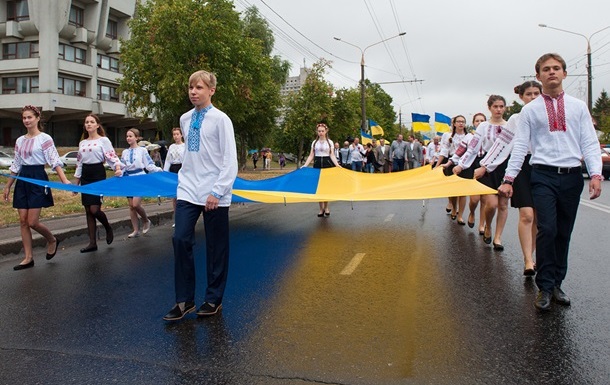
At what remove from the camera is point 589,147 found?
4547 mm

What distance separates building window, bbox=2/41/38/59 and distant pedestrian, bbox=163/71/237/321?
1846 inches

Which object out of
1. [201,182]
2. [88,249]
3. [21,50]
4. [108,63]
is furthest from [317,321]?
[108,63]

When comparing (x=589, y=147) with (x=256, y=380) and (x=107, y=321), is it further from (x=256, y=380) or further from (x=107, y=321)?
(x=107, y=321)

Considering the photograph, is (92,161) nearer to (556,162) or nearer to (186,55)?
(556,162)

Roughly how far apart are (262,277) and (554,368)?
332 centimetres

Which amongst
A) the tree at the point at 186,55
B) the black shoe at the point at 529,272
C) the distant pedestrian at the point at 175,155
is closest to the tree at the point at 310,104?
the tree at the point at 186,55

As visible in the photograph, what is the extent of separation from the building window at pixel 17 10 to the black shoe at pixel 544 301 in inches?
1930

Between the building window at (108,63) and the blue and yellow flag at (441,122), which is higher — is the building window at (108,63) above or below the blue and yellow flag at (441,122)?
above

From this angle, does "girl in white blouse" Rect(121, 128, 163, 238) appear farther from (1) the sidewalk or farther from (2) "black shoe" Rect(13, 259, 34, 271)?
(2) "black shoe" Rect(13, 259, 34, 271)

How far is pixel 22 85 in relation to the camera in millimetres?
45469

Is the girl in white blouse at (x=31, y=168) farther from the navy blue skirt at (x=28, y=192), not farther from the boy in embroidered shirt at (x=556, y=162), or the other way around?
the boy in embroidered shirt at (x=556, y=162)

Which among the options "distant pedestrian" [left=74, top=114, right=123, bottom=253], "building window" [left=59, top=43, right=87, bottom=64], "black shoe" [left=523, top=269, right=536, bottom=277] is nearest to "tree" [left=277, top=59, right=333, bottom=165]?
"building window" [left=59, top=43, right=87, bottom=64]

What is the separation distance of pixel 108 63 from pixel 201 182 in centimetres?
5173

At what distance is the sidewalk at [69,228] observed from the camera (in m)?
7.77
